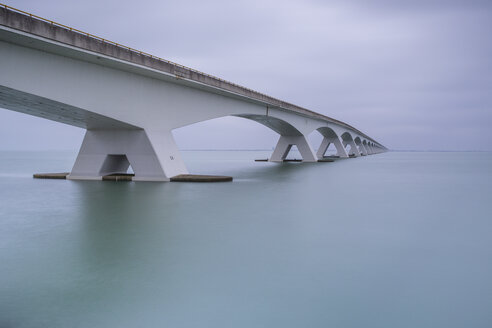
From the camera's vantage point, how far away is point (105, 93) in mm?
→ 20578

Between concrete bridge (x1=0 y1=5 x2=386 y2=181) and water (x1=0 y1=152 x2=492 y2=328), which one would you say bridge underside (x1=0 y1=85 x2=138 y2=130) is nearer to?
concrete bridge (x1=0 y1=5 x2=386 y2=181)

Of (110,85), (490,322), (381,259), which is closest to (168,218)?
(381,259)

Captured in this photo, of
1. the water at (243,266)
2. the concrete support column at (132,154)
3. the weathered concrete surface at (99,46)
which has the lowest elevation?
the water at (243,266)

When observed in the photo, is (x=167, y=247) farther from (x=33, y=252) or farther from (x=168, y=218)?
(x=168, y=218)

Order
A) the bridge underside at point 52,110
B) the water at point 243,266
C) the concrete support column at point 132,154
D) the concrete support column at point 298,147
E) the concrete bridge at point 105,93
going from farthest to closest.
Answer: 1. the concrete support column at point 298,147
2. the concrete support column at point 132,154
3. the bridge underside at point 52,110
4. the concrete bridge at point 105,93
5. the water at point 243,266

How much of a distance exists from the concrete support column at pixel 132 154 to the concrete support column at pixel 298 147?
34.4 metres

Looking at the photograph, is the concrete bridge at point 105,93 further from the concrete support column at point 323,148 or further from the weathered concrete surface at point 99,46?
the concrete support column at point 323,148

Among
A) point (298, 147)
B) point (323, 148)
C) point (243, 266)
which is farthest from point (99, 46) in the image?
point (323, 148)

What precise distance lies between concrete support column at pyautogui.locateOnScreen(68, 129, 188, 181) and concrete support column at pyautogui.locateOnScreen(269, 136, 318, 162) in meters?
34.4

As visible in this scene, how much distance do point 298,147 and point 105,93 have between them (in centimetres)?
4140

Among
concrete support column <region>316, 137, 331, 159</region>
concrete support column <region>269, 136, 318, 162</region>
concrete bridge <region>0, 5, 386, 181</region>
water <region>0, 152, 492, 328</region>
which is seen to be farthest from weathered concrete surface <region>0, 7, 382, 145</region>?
concrete support column <region>316, 137, 331, 159</region>

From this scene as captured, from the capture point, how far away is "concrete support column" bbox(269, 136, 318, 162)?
57.7 metres

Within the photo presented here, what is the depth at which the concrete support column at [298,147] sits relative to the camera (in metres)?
57.7

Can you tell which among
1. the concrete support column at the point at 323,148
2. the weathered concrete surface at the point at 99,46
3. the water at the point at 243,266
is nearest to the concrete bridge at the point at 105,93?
Result: the weathered concrete surface at the point at 99,46
